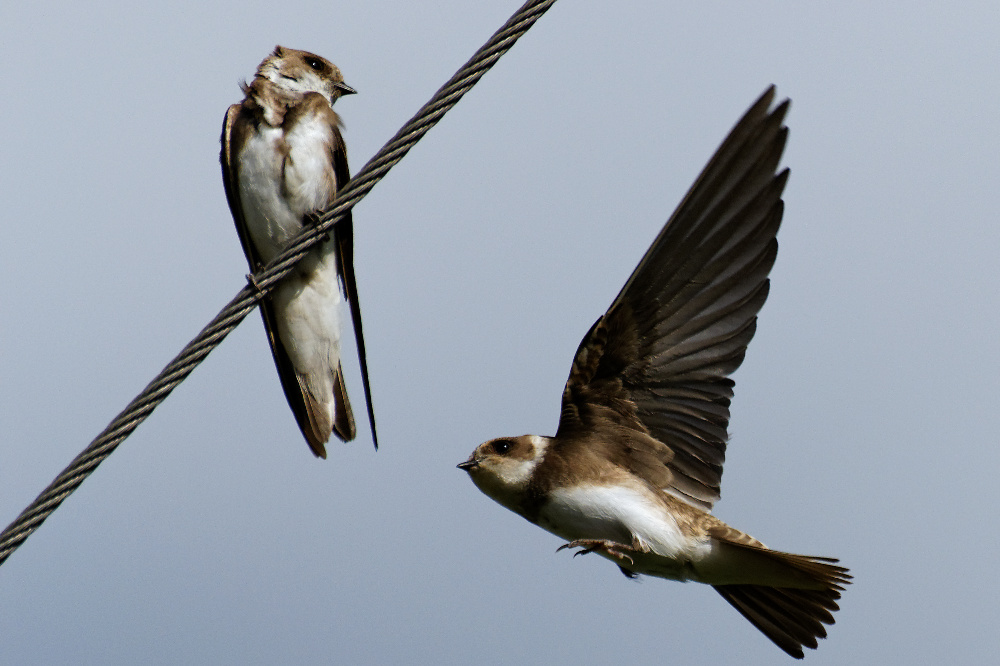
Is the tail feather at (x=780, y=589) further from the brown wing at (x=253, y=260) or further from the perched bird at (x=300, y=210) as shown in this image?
the brown wing at (x=253, y=260)

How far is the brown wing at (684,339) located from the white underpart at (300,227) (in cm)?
124

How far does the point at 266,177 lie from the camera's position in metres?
4.14

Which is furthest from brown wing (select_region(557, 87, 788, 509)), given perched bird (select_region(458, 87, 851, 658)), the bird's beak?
the bird's beak

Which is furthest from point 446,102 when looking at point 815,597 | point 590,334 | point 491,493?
point 815,597

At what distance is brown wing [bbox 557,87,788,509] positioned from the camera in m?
3.62

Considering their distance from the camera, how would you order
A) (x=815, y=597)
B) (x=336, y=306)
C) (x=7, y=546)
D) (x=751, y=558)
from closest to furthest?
(x=7, y=546)
(x=751, y=558)
(x=815, y=597)
(x=336, y=306)

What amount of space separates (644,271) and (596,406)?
46cm

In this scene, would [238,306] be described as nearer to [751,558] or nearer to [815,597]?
[751,558]

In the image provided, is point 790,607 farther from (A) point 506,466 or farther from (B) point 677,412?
(A) point 506,466

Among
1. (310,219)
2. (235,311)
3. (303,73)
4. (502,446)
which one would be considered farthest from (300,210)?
(235,311)

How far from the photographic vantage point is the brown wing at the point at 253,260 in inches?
166

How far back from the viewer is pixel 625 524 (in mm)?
3439

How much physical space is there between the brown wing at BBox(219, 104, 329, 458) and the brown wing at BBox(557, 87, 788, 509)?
1.30 m

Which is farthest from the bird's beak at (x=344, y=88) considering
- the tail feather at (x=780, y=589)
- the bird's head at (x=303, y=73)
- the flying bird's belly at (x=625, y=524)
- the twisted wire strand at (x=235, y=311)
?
the tail feather at (x=780, y=589)
